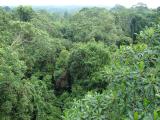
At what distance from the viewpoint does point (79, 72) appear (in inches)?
522

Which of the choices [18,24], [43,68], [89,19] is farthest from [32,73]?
[89,19]

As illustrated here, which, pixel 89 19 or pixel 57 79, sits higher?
pixel 89 19

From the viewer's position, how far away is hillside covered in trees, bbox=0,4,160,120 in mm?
3289

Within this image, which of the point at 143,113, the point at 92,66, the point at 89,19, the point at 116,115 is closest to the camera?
the point at 143,113

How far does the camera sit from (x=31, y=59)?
14164 millimetres

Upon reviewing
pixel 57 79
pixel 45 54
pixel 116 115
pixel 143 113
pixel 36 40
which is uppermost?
pixel 143 113

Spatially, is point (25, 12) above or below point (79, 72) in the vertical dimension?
above

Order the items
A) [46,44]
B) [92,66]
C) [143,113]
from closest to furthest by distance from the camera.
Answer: [143,113] < [92,66] < [46,44]

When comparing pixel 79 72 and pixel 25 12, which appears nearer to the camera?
pixel 79 72

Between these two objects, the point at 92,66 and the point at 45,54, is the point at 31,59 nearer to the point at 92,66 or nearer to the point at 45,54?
the point at 45,54

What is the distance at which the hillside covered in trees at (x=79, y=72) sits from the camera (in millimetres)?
3289

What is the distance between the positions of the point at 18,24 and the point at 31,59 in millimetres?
2121

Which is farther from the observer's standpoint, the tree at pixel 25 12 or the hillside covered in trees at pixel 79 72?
the tree at pixel 25 12

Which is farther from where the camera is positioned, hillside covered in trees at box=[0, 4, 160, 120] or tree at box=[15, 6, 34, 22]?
tree at box=[15, 6, 34, 22]
